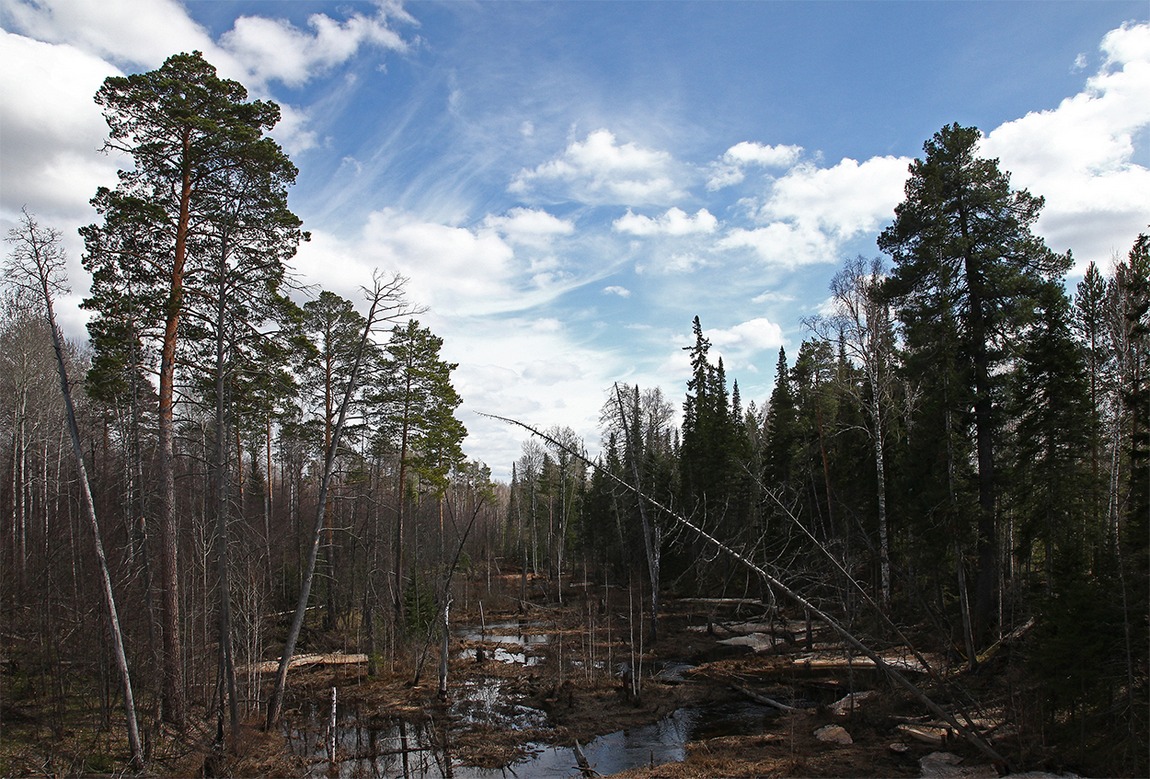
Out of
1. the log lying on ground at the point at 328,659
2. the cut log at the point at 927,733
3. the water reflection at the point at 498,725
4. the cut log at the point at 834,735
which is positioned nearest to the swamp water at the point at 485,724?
the water reflection at the point at 498,725

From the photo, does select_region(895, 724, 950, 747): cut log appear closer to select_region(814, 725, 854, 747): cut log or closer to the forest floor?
the forest floor

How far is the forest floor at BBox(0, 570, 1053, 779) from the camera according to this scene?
39.9ft

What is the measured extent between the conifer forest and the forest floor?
0.13 metres

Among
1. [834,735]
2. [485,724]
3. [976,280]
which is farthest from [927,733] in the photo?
[976,280]

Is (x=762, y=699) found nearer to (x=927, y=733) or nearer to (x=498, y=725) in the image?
(x=927, y=733)

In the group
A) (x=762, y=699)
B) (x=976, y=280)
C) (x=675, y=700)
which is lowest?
(x=675, y=700)

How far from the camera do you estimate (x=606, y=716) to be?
16938 millimetres

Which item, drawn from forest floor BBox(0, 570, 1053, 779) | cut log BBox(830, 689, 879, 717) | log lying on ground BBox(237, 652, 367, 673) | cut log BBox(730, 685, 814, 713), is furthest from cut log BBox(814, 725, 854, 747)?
log lying on ground BBox(237, 652, 367, 673)

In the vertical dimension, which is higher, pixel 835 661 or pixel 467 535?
pixel 467 535

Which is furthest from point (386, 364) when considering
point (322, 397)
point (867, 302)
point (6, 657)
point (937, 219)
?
point (937, 219)

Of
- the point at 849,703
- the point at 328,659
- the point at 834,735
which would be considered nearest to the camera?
the point at 834,735

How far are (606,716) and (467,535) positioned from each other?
19.2 feet

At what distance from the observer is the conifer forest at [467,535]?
11570mm

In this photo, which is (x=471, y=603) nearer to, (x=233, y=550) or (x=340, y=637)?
(x=340, y=637)
